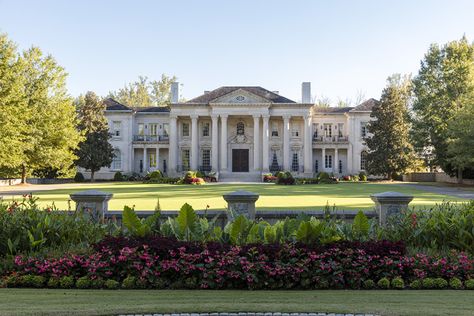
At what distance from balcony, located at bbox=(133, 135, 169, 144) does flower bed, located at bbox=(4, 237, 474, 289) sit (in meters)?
58.2

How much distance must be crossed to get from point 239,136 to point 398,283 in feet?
185

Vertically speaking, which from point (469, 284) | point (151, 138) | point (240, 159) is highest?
point (151, 138)

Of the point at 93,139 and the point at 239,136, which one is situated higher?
the point at 239,136

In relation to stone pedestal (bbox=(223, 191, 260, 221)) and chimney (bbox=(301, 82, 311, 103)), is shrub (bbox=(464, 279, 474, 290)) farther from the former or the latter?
chimney (bbox=(301, 82, 311, 103))

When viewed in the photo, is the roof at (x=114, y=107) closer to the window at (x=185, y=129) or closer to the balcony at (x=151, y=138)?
the balcony at (x=151, y=138)

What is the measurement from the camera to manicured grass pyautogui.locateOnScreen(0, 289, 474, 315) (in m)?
5.86

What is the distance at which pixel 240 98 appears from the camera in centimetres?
6103

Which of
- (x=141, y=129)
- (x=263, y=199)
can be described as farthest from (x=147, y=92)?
(x=263, y=199)

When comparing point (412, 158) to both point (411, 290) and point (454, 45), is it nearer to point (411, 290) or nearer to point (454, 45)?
point (454, 45)

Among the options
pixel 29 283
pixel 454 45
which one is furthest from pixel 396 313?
pixel 454 45

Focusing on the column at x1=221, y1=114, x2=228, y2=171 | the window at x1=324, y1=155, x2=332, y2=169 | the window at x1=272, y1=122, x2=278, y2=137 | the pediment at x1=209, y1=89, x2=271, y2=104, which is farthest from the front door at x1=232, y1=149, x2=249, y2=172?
the window at x1=324, y1=155, x2=332, y2=169

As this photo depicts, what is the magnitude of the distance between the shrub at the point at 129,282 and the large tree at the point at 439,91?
151 feet

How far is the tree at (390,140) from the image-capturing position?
55.9 meters

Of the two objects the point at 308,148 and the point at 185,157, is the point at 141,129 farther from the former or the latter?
the point at 308,148
